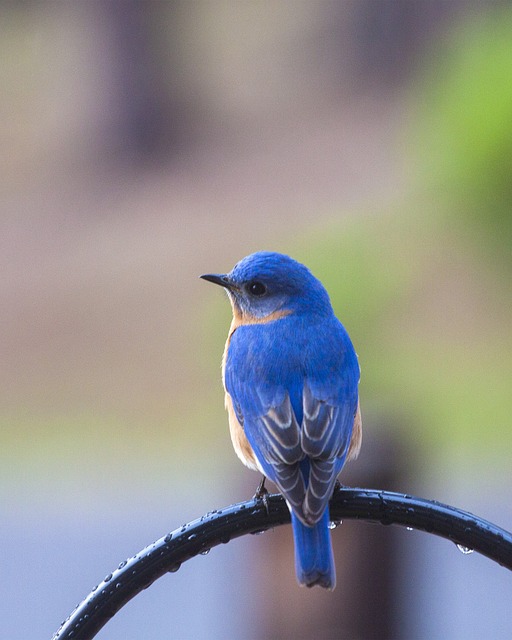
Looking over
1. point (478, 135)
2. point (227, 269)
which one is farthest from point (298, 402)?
point (227, 269)

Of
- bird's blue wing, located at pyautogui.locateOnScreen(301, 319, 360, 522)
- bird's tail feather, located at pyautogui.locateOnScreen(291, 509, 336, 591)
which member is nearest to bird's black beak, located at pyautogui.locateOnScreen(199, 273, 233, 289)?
bird's blue wing, located at pyautogui.locateOnScreen(301, 319, 360, 522)

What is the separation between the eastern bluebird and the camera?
75.2 inches

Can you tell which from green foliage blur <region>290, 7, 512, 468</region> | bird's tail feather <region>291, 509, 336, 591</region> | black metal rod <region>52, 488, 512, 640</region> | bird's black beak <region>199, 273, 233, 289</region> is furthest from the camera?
green foliage blur <region>290, 7, 512, 468</region>

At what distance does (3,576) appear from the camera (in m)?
6.07

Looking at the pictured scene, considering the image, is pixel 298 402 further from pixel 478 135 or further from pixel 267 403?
pixel 478 135

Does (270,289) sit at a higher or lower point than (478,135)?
lower

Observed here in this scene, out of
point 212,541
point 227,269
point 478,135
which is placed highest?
point 227,269

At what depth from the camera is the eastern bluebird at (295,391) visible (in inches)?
75.2

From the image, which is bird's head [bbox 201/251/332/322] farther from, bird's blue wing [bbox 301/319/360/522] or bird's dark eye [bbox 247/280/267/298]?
bird's blue wing [bbox 301/319/360/522]

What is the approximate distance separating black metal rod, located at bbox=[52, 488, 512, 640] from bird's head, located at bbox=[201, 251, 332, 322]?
851 millimetres

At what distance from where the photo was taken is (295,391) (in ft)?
7.37

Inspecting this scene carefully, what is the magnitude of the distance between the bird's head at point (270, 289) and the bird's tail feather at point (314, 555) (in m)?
0.74

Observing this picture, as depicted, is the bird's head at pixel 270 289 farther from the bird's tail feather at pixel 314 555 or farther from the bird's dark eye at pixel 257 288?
the bird's tail feather at pixel 314 555

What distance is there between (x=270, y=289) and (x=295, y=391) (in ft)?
1.29
